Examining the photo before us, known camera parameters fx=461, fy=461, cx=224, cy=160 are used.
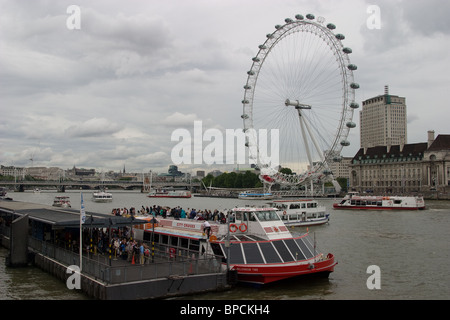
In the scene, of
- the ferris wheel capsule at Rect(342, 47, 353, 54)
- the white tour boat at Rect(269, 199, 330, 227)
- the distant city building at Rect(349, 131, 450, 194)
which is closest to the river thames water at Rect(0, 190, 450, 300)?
the white tour boat at Rect(269, 199, 330, 227)

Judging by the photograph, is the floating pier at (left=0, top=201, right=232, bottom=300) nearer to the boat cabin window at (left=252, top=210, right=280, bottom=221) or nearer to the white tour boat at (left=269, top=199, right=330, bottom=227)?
the boat cabin window at (left=252, top=210, right=280, bottom=221)

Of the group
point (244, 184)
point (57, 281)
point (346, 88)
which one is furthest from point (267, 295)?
point (244, 184)

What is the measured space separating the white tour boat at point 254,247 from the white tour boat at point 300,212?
1019 inches

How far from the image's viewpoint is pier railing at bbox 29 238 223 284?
17641 mm

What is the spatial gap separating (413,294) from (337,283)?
3.45m

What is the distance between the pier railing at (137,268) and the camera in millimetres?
17641

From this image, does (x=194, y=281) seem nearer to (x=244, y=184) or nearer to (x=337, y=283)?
(x=337, y=283)

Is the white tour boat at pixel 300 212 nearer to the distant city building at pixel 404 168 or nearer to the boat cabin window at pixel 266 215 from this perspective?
the boat cabin window at pixel 266 215

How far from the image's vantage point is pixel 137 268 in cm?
1866

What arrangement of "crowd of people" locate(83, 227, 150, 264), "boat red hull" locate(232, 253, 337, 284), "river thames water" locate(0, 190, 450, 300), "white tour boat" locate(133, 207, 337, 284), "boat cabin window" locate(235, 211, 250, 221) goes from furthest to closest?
"boat cabin window" locate(235, 211, 250, 221) → "crowd of people" locate(83, 227, 150, 264) → "white tour boat" locate(133, 207, 337, 284) → "boat red hull" locate(232, 253, 337, 284) → "river thames water" locate(0, 190, 450, 300)

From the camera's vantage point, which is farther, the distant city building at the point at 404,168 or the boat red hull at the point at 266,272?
the distant city building at the point at 404,168

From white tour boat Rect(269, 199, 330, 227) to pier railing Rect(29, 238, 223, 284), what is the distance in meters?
28.7

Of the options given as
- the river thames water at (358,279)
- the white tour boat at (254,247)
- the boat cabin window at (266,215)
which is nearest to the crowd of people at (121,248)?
the white tour boat at (254,247)
